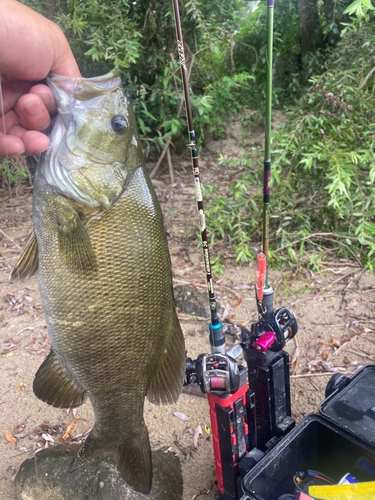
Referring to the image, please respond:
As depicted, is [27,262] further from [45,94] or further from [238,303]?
[238,303]

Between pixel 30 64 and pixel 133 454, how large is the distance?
4.28ft

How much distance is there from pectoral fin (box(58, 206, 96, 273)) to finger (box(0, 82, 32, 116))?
455 millimetres

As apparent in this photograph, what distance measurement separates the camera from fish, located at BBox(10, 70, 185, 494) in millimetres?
1187

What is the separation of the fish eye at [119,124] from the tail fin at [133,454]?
3.30ft

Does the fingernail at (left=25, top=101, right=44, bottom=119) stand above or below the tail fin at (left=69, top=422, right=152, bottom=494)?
above

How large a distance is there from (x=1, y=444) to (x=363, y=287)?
10.2 ft

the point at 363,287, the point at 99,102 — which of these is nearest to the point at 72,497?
the point at 99,102

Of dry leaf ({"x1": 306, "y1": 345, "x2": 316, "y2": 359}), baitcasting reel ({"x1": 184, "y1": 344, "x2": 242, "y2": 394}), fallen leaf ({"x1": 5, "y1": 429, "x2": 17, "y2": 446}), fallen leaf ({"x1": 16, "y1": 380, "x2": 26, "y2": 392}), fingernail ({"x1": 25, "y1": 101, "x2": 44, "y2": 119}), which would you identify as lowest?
dry leaf ({"x1": 306, "y1": 345, "x2": 316, "y2": 359})

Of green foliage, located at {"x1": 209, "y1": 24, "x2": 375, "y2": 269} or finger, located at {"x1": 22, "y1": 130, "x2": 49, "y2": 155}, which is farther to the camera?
green foliage, located at {"x1": 209, "y1": 24, "x2": 375, "y2": 269}

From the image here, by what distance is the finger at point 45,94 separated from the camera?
3.72 feet

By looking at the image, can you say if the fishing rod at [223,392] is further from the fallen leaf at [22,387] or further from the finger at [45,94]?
the fallen leaf at [22,387]

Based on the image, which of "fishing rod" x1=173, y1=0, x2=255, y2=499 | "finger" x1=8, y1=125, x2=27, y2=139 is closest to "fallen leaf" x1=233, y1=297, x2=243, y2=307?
"fishing rod" x1=173, y1=0, x2=255, y2=499

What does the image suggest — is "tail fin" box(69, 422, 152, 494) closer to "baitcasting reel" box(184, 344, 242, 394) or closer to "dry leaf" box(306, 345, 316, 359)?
"baitcasting reel" box(184, 344, 242, 394)

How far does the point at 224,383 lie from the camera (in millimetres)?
1541
